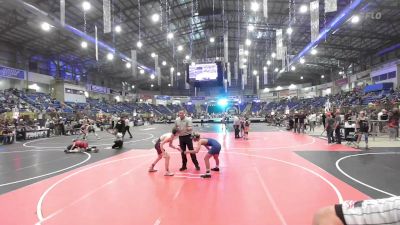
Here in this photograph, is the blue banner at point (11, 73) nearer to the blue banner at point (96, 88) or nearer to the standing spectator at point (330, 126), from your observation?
the blue banner at point (96, 88)

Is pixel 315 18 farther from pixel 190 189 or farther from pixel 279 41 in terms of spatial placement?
pixel 190 189

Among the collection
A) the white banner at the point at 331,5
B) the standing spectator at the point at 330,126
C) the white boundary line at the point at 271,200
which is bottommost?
the white boundary line at the point at 271,200

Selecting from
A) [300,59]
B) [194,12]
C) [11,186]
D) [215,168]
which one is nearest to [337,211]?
[215,168]

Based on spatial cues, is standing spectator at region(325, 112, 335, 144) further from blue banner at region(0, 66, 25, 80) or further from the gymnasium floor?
blue banner at region(0, 66, 25, 80)

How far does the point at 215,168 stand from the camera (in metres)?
8.15

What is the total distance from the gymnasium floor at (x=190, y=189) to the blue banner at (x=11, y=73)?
23.7 meters

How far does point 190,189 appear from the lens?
20.6ft

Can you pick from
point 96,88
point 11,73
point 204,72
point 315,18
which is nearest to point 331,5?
point 315,18

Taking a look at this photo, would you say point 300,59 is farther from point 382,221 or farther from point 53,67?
point 382,221

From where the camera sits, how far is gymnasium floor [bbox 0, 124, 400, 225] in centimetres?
475

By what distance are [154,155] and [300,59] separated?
1254 inches

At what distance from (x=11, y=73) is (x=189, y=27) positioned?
21237 millimetres

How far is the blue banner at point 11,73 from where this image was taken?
29208 millimetres

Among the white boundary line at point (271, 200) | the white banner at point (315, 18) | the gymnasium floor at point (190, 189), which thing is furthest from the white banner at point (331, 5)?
the white boundary line at point (271, 200)
